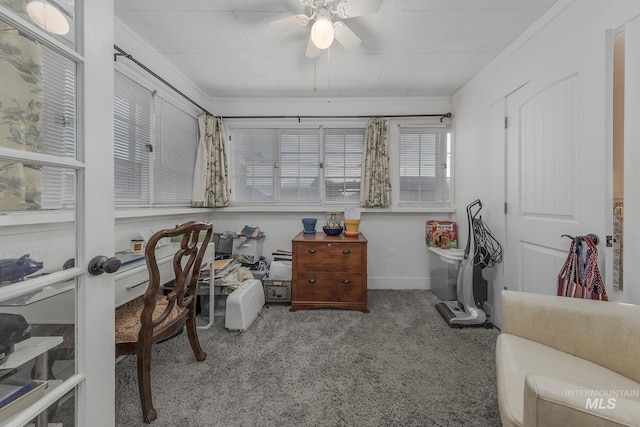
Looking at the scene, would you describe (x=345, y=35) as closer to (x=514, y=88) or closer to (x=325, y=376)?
(x=514, y=88)

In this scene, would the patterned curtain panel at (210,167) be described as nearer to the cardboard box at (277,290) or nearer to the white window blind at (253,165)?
the white window blind at (253,165)

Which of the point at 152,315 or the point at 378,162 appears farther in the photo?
the point at 378,162

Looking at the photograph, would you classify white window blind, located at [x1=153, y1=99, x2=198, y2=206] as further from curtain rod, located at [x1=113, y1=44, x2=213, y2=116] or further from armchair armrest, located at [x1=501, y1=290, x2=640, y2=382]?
armchair armrest, located at [x1=501, y1=290, x2=640, y2=382]

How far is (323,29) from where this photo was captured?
1.56 meters

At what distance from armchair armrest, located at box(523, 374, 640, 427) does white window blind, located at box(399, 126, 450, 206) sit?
2.70 metres

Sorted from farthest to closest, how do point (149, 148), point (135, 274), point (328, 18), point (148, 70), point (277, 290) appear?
point (277, 290) < point (149, 148) < point (148, 70) < point (328, 18) < point (135, 274)

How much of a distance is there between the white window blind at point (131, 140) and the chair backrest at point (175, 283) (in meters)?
0.88

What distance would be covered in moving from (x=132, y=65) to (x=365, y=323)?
2.92 m

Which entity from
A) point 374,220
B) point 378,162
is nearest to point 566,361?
point 374,220

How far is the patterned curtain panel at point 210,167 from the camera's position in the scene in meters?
2.96

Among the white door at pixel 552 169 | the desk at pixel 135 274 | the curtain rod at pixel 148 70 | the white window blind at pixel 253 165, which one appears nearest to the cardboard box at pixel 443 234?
the white door at pixel 552 169

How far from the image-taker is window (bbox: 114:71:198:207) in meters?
1.99

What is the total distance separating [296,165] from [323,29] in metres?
Answer: 1.87

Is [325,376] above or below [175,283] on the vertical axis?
below
